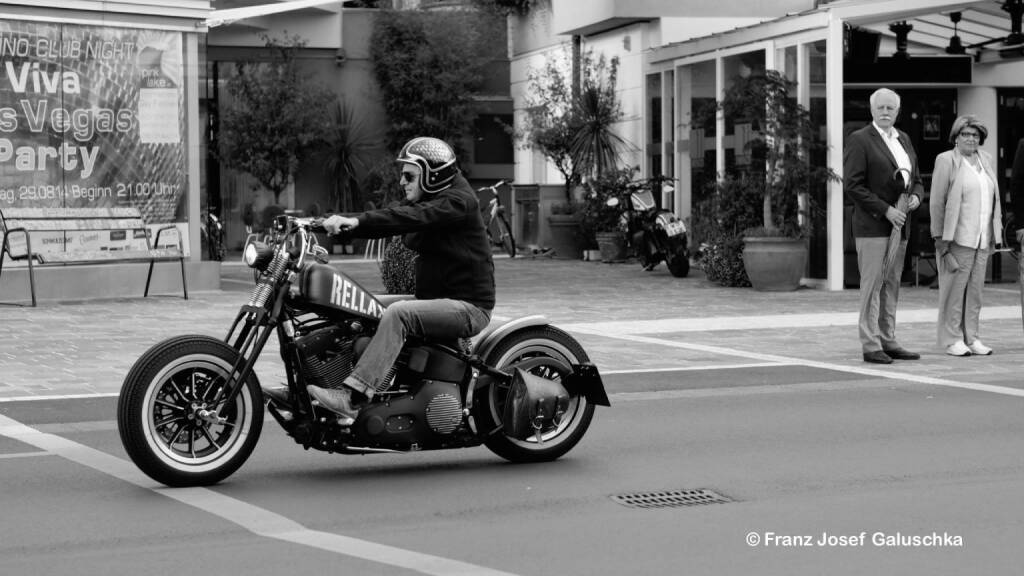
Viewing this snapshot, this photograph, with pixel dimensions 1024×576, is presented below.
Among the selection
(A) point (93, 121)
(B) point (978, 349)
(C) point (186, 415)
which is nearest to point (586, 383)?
(C) point (186, 415)

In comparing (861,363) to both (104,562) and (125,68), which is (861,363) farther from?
(125,68)

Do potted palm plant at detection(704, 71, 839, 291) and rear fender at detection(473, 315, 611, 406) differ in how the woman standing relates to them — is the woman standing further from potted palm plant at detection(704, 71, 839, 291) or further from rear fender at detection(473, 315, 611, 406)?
potted palm plant at detection(704, 71, 839, 291)

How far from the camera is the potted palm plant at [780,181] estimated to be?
19688mm

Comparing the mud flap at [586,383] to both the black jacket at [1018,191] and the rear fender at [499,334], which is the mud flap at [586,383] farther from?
the black jacket at [1018,191]

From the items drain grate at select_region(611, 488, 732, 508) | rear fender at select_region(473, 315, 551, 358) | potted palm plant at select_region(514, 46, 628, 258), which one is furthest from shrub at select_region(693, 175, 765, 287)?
drain grate at select_region(611, 488, 732, 508)

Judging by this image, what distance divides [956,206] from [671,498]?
21.2 ft

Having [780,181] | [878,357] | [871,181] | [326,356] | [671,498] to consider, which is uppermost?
[780,181]

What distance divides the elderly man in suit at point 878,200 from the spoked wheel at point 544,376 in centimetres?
483

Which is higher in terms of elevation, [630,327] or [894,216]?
[894,216]

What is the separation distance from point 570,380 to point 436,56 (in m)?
25.4

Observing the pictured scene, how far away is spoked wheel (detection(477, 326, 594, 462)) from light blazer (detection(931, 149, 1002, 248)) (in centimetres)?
564

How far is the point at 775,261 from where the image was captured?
19656 millimetres

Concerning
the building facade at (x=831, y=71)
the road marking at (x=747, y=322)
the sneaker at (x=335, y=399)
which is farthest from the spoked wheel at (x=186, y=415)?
the building facade at (x=831, y=71)

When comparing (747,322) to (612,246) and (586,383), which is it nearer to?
(586,383)
